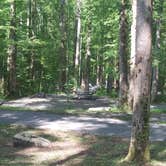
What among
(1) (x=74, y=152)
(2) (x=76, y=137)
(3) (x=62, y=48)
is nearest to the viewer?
(1) (x=74, y=152)

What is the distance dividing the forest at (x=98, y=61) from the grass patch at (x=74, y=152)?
13 cm

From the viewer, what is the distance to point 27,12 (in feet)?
144

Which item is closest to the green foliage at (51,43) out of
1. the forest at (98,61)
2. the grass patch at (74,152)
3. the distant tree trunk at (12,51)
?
the forest at (98,61)

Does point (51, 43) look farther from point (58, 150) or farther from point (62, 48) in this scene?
Answer: point (58, 150)

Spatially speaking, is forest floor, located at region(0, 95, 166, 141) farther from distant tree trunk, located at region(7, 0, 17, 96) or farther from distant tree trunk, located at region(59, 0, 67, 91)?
distant tree trunk, located at region(59, 0, 67, 91)

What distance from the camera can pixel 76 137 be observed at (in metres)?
15.1

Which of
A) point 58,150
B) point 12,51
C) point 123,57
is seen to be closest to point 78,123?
point 58,150

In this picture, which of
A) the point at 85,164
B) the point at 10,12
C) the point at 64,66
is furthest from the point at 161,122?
the point at 64,66

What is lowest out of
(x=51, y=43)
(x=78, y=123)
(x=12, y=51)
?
(x=78, y=123)

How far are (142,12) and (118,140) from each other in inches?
195

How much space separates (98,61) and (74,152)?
39251mm

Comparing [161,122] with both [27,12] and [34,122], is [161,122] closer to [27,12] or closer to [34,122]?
[34,122]

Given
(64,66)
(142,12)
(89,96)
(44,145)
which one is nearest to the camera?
(142,12)

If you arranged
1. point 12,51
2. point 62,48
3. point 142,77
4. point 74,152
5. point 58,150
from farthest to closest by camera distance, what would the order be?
1. point 62,48
2. point 12,51
3. point 58,150
4. point 74,152
5. point 142,77
